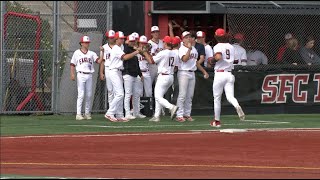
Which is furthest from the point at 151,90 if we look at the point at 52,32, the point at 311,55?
the point at 311,55

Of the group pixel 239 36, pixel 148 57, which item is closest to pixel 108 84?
pixel 148 57

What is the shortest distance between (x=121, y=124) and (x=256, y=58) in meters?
5.33

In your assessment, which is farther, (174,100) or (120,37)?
(174,100)

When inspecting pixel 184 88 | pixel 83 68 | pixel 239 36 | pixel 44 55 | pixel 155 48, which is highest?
pixel 239 36

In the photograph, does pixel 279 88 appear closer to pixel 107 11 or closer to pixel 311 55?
pixel 311 55

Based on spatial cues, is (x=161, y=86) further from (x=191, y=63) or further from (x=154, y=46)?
(x=154, y=46)

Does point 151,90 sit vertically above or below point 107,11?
below

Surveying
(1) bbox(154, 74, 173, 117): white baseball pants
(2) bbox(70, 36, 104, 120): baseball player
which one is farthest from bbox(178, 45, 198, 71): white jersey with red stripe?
(2) bbox(70, 36, 104, 120): baseball player

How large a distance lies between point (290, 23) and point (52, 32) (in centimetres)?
609

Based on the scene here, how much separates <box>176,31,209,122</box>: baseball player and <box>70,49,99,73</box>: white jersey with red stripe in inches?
76.9

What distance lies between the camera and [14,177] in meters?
11.0

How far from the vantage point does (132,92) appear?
69.3 feet

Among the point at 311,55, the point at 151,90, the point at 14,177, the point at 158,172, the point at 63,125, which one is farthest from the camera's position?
the point at 311,55

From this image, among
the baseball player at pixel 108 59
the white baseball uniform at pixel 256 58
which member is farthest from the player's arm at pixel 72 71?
the white baseball uniform at pixel 256 58
